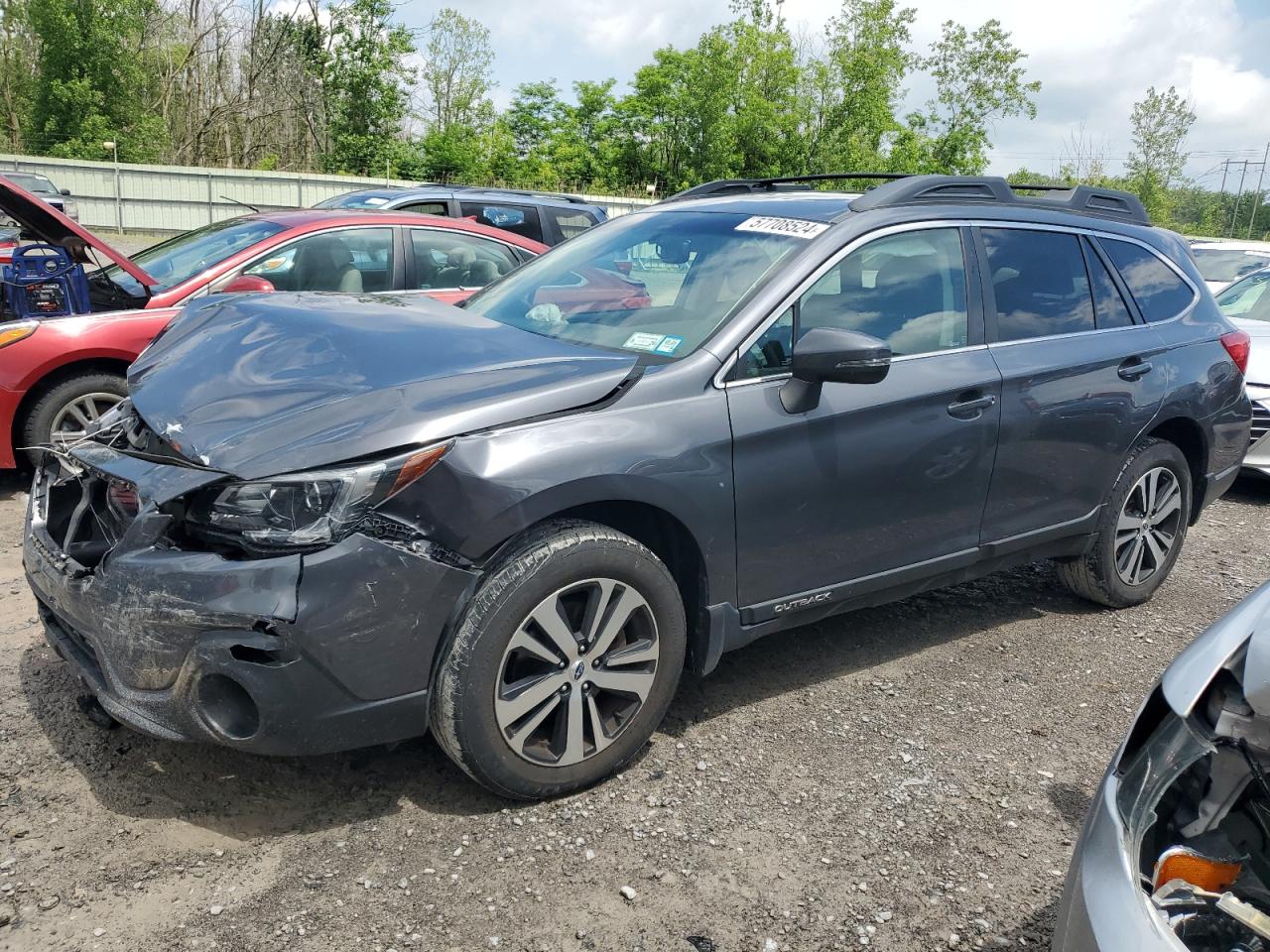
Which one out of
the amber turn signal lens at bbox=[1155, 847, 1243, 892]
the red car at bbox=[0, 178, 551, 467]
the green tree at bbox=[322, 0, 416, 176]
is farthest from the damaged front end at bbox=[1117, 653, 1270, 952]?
the green tree at bbox=[322, 0, 416, 176]

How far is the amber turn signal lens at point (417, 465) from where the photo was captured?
8.92 ft

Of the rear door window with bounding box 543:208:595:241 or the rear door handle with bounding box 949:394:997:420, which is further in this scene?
the rear door window with bounding box 543:208:595:241

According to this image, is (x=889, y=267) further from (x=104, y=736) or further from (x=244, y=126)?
(x=244, y=126)

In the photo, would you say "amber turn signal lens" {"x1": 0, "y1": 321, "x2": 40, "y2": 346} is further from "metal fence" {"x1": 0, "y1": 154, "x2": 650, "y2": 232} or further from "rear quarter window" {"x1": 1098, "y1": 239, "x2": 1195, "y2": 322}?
"metal fence" {"x1": 0, "y1": 154, "x2": 650, "y2": 232}

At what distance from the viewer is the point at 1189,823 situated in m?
1.92

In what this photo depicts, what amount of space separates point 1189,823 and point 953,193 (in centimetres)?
298

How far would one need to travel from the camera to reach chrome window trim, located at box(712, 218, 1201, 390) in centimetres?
340

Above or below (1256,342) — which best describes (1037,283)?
above

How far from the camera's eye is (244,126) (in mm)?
40062

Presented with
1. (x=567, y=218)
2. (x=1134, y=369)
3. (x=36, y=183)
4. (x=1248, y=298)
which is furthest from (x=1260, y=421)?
(x=36, y=183)

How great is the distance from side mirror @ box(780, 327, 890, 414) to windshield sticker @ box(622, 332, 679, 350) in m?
0.45

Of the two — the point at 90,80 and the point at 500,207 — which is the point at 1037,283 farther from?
the point at 90,80

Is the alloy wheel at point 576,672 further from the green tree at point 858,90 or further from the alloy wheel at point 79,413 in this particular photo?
the green tree at point 858,90

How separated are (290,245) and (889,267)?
160 inches
